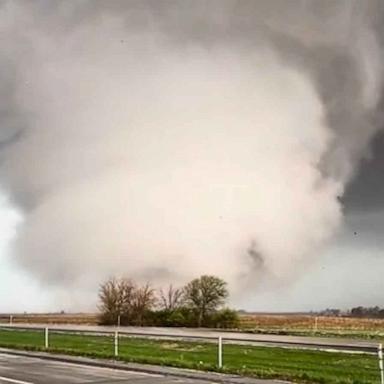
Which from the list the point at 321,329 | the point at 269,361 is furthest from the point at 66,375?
the point at 321,329

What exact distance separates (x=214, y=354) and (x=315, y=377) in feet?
23.8

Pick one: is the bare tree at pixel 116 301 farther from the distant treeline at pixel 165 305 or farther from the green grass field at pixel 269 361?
the green grass field at pixel 269 361

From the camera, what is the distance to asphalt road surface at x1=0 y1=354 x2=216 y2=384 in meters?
12.7

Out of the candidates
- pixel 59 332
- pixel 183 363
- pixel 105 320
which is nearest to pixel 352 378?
pixel 183 363

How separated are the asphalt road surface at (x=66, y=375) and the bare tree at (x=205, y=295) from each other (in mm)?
37959

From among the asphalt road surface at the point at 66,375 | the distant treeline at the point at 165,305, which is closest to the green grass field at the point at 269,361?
the asphalt road surface at the point at 66,375

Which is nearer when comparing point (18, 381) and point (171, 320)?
point (18, 381)

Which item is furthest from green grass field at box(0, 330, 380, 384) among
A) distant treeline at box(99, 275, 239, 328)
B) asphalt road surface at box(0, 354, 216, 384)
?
distant treeline at box(99, 275, 239, 328)

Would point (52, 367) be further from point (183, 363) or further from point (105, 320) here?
point (105, 320)

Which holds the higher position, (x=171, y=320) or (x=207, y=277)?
(x=207, y=277)

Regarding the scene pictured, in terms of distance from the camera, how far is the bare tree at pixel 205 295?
54156mm

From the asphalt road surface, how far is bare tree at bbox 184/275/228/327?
38.0m

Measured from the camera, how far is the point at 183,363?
16.0 m

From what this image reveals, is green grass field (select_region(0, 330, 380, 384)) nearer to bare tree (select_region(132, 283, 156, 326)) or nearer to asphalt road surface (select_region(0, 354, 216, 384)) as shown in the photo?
asphalt road surface (select_region(0, 354, 216, 384))
